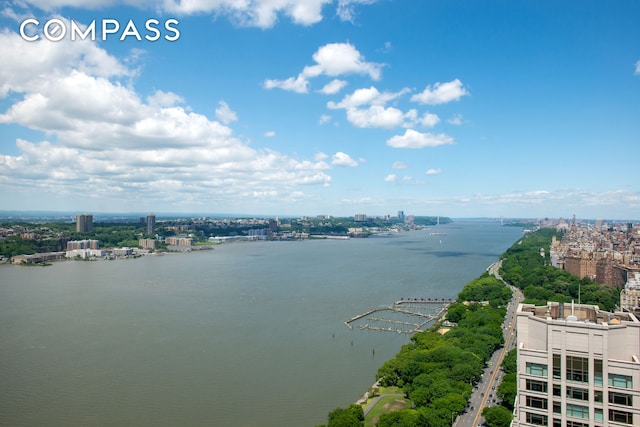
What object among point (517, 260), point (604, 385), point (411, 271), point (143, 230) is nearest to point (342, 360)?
point (604, 385)

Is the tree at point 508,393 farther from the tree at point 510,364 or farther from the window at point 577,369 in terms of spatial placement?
the window at point 577,369

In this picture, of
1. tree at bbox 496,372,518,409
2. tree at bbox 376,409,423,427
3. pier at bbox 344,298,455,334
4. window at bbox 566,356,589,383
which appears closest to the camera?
window at bbox 566,356,589,383

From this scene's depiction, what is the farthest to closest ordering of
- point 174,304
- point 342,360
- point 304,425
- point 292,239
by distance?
point 292,239, point 174,304, point 342,360, point 304,425

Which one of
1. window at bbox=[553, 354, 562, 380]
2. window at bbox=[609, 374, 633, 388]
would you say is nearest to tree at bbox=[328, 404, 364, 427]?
window at bbox=[553, 354, 562, 380]

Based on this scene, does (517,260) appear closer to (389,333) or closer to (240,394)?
(389,333)

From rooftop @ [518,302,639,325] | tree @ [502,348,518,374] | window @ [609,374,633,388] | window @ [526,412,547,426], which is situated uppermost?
rooftop @ [518,302,639,325]

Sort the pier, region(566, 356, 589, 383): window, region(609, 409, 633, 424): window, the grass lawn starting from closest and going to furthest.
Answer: region(609, 409, 633, 424): window, region(566, 356, 589, 383): window, the grass lawn, the pier

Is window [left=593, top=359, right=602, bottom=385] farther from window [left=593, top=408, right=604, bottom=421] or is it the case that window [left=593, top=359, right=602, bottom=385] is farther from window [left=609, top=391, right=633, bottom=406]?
window [left=593, top=408, right=604, bottom=421]
